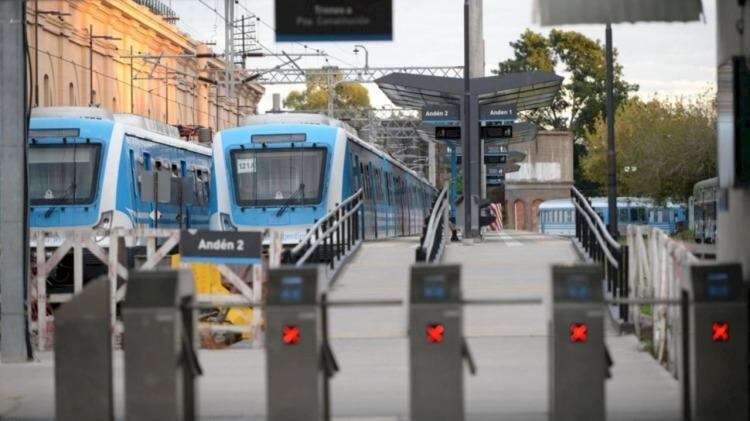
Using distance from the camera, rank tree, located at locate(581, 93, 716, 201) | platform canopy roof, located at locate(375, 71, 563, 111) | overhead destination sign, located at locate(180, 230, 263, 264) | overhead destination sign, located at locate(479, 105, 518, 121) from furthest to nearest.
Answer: tree, located at locate(581, 93, 716, 201) → overhead destination sign, located at locate(479, 105, 518, 121) → platform canopy roof, located at locate(375, 71, 563, 111) → overhead destination sign, located at locate(180, 230, 263, 264)

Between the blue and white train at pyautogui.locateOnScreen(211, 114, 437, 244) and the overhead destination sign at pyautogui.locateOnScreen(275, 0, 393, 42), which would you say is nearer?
the overhead destination sign at pyautogui.locateOnScreen(275, 0, 393, 42)

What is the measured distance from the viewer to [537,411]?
40.7 feet

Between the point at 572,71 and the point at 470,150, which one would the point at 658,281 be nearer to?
the point at 470,150

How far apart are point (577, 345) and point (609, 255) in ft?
32.8

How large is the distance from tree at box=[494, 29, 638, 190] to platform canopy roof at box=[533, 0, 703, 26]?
74.5 metres

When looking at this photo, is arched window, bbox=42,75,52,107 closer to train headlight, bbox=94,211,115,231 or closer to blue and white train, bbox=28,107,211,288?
blue and white train, bbox=28,107,211,288

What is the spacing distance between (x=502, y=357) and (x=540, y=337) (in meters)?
1.89

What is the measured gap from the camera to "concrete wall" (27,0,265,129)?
5321 centimetres

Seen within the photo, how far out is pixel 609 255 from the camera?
20.4m

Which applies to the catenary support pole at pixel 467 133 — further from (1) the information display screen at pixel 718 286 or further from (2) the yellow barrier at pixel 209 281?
(1) the information display screen at pixel 718 286

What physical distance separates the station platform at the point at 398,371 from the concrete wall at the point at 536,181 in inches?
2676

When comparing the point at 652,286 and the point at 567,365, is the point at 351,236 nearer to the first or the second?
the point at 652,286

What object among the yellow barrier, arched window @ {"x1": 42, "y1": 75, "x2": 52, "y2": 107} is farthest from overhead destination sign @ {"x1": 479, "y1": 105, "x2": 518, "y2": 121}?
arched window @ {"x1": 42, "y1": 75, "x2": 52, "y2": 107}

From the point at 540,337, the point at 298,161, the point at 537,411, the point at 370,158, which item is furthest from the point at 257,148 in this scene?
the point at 537,411
